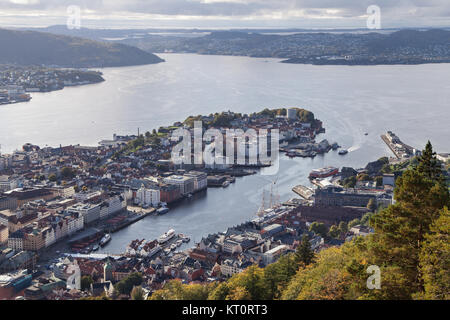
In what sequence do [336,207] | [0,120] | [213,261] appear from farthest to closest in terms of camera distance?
[0,120] < [336,207] < [213,261]

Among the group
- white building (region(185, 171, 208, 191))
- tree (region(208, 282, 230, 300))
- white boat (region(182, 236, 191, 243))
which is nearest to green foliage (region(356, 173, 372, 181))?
white building (region(185, 171, 208, 191))

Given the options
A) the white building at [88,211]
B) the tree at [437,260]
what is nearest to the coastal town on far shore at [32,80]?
the white building at [88,211]

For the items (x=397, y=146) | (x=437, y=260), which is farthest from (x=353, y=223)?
(x=397, y=146)

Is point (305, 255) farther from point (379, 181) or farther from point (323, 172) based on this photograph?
point (323, 172)

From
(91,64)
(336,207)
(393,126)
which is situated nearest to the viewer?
(336,207)
